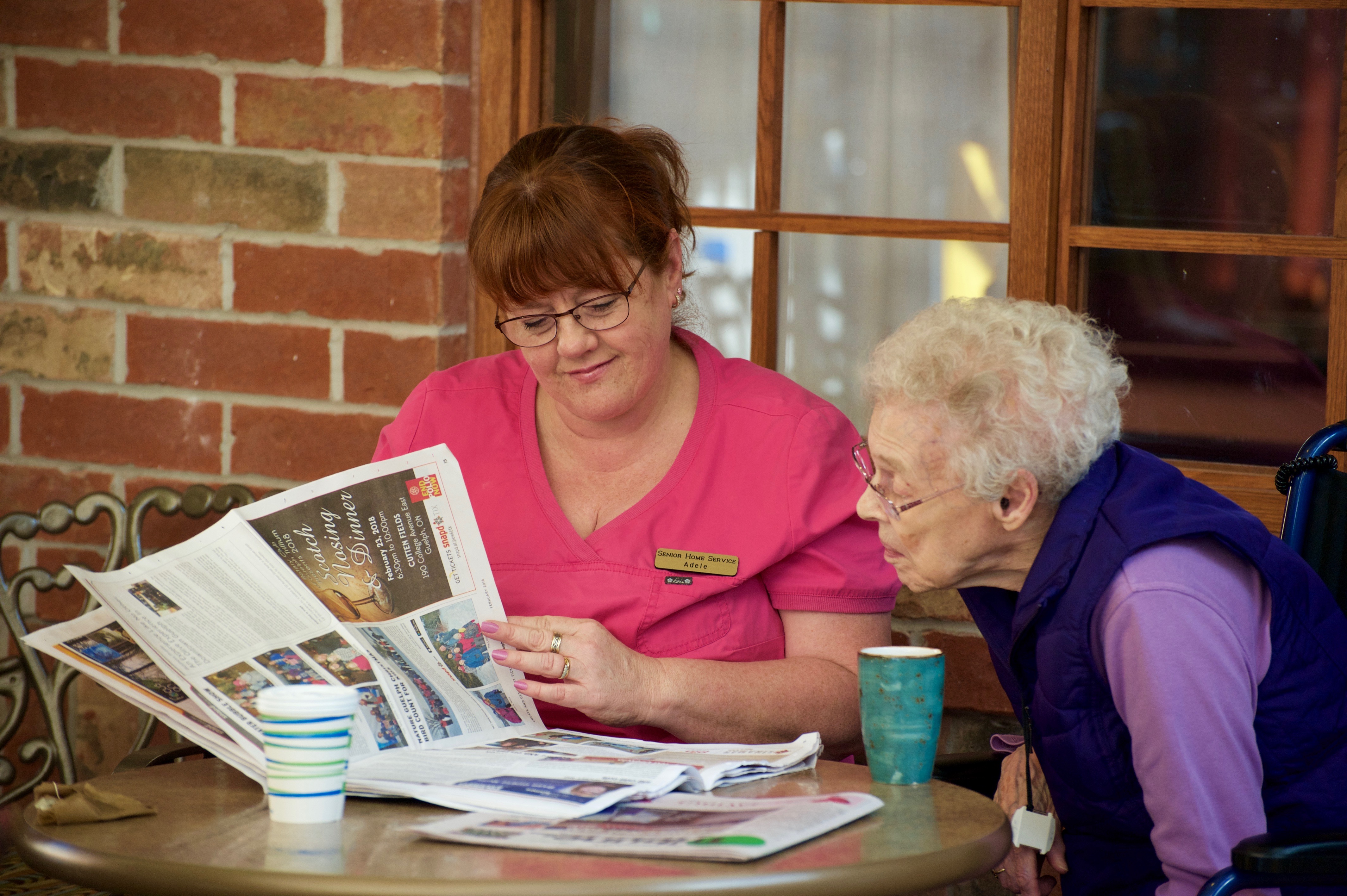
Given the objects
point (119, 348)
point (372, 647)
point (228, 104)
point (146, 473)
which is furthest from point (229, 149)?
point (372, 647)

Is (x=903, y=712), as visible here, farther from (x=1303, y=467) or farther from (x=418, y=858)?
(x=1303, y=467)

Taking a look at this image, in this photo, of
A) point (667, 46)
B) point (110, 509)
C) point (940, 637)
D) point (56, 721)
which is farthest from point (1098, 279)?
point (56, 721)

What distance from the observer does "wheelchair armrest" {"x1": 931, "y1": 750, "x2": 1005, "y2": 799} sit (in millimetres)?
1701

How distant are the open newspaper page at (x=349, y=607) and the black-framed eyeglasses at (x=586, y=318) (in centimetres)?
35

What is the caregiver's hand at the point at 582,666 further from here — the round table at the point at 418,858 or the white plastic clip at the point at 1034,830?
the white plastic clip at the point at 1034,830

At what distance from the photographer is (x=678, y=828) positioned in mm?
1138

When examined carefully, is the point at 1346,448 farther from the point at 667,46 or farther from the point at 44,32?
the point at 44,32

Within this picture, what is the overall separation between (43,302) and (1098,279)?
6.00 ft

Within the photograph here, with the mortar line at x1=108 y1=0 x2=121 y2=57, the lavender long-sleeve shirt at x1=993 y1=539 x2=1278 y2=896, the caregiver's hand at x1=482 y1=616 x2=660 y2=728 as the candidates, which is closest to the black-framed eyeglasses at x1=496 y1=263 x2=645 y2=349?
the caregiver's hand at x1=482 y1=616 x2=660 y2=728

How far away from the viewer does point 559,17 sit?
A: 95.0 inches

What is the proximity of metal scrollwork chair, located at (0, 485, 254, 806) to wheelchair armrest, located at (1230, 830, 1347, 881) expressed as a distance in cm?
165

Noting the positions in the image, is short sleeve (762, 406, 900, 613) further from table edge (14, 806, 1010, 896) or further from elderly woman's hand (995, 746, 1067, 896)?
table edge (14, 806, 1010, 896)

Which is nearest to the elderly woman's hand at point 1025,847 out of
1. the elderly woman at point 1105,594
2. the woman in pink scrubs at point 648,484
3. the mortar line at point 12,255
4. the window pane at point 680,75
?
the elderly woman at point 1105,594

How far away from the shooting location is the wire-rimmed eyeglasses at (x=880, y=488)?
1.51 metres
